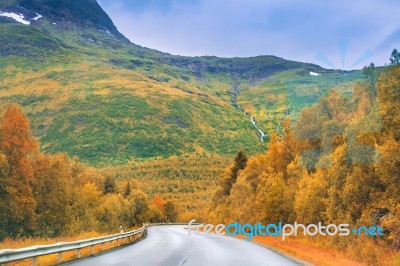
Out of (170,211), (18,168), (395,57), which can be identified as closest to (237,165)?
(18,168)

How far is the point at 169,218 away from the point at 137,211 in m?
30.4

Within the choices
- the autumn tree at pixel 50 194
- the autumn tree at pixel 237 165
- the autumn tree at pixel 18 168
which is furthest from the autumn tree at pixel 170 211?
the autumn tree at pixel 18 168

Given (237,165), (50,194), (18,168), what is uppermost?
(18,168)

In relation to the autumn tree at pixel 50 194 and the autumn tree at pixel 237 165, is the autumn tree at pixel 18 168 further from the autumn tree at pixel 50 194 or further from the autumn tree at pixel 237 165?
the autumn tree at pixel 237 165

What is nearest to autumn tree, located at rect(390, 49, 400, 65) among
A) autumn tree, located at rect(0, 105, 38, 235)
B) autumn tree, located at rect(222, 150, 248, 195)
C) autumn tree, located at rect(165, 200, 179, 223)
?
autumn tree, located at rect(0, 105, 38, 235)

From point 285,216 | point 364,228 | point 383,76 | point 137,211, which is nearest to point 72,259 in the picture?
point 364,228

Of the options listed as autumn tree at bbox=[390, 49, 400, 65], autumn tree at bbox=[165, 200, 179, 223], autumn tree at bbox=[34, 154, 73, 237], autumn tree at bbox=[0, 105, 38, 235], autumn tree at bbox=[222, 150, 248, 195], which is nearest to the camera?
autumn tree at bbox=[390, 49, 400, 65]

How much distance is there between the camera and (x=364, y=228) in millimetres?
25828

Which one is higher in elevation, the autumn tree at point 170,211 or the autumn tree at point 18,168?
the autumn tree at point 18,168

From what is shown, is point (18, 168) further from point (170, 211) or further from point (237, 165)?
point (170, 211)

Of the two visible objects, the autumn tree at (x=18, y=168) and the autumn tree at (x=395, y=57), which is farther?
the autumn tree at (x=18, y=168)

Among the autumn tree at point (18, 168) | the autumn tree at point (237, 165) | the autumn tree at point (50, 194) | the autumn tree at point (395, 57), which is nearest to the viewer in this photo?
the autumn tree at point (395, 57)

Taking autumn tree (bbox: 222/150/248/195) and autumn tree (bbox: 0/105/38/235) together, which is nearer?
autumn tree (bbox: 0/105/38/235)

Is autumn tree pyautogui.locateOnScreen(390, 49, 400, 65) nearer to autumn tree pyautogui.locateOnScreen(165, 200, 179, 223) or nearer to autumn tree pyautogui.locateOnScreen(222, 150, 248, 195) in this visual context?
autumn tree pyautogui.locateOnScreen(222, 150, 248, 195)
